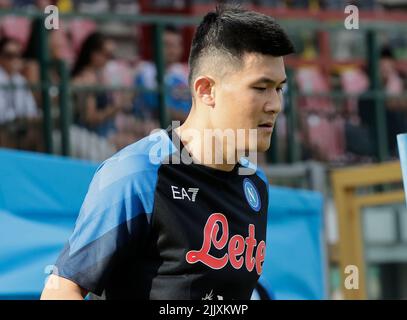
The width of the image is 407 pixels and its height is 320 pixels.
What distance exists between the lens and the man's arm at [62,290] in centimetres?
328

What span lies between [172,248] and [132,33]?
627 centimetres

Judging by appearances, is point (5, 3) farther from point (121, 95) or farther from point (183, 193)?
point (183, 193)

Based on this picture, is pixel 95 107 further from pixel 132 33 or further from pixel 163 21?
pixel 132 33

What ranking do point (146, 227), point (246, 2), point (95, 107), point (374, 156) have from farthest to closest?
point (246, 2) → point (374, 156) → point (95, 107) → point (146, 227)

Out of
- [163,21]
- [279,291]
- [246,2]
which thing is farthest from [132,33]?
[279,291]

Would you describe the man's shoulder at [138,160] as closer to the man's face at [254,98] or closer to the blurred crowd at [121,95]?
the man's face at [254,98]

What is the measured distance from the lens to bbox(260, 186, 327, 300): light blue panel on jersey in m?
6.49

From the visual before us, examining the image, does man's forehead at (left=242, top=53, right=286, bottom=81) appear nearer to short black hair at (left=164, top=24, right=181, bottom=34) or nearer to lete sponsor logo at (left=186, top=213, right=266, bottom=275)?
lete sponsor logo at (left=186, top=213, right=266, bottom=275)

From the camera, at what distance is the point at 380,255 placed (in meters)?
8.27

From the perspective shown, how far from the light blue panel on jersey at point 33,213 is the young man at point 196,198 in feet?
5.39

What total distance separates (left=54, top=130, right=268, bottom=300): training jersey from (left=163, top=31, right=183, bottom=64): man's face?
492 cm

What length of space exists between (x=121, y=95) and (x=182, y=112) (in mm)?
535

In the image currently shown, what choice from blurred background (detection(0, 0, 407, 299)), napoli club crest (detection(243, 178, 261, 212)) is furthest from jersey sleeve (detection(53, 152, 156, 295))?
blurred background (detection(0, 0, 407, 299))

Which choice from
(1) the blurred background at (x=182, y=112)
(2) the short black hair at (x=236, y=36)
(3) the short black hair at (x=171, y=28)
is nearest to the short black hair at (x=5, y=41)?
(1) the blurred background at (x=182, y=112)
